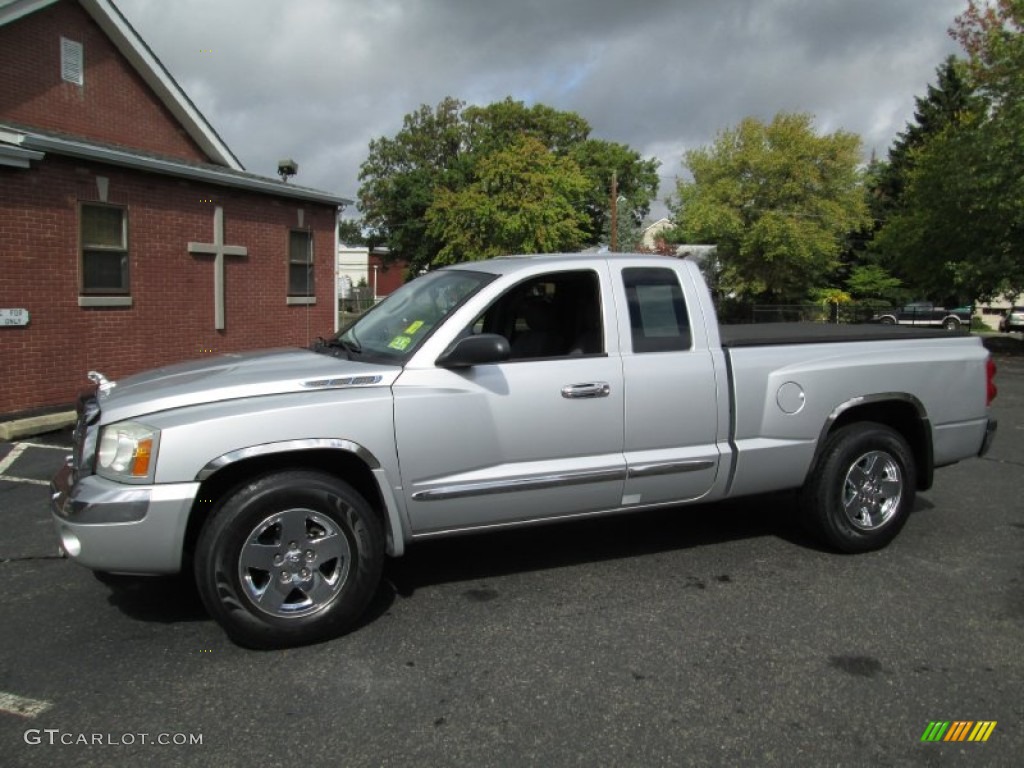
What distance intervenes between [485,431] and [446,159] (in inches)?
2112

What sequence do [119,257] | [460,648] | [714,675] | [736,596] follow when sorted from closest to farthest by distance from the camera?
[714,675] → [460,648] → [736,596] → [119,257]

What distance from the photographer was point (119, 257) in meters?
11.0

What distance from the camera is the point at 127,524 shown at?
3.24 meters

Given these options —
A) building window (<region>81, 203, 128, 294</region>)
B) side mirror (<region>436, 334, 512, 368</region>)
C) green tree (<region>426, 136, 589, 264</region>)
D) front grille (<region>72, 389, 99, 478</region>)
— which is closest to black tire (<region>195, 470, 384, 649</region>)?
front grille (<region>72, 389, 99, 478</region>)

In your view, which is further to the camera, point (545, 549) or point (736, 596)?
point (545, 549)

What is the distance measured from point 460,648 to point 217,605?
107cm

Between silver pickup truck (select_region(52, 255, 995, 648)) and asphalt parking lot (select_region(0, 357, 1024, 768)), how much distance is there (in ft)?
1.13

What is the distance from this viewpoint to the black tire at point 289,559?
332cm

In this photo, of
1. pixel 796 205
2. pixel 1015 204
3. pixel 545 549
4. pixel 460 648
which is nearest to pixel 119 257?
pixel 545 549

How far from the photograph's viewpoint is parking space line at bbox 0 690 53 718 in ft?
9.68

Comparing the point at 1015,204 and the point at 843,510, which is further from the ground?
the point at 1015,204

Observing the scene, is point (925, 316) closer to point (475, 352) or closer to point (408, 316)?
point (408, 316)

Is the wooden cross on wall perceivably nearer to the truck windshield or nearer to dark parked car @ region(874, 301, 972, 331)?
the truck windshield

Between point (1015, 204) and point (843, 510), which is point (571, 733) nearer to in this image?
point (843, 510)
